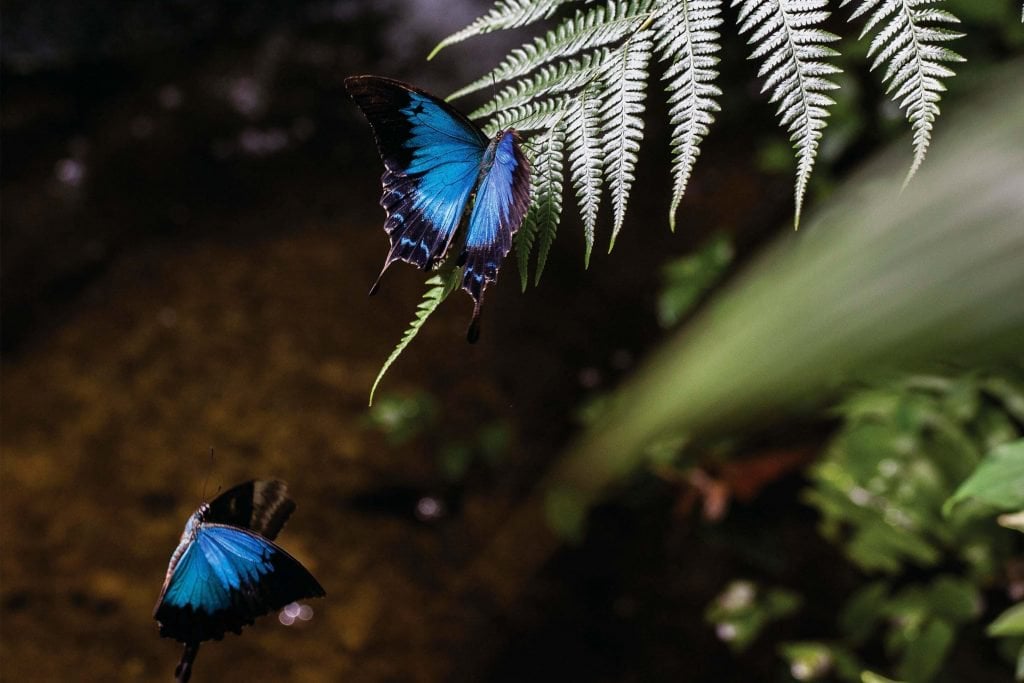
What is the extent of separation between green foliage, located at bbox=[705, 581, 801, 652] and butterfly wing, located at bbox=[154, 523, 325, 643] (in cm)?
121

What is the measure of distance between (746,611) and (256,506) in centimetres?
125

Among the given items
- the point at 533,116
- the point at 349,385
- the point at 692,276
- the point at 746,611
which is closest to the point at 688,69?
the point at 533,116

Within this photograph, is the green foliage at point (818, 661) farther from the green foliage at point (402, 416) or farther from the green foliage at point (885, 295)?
the green foliage at point (885, 295)

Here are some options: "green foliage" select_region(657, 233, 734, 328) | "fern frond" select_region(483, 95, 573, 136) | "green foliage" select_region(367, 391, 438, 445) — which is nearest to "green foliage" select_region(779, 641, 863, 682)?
"green foliage" select_region(657, 233, 734, 328)

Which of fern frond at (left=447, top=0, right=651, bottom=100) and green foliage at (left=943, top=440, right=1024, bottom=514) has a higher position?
fern frond at (left=447, top=0, right=651, bottom=100)

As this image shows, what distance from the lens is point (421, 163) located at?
65cm

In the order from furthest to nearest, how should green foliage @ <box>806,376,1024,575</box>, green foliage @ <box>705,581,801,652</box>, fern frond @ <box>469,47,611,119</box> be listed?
1. green foliage @ <box>705,581,801,652</box>
2. green foliage @ <box>806,376,1024,575</box>
3. fern frond @ <box>469,47,611,119</box>

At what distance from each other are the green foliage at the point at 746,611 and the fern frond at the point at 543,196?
1.23 metres

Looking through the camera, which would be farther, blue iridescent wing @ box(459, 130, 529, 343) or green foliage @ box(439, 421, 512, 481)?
green foliage @ box(439, 421, 512, 481)

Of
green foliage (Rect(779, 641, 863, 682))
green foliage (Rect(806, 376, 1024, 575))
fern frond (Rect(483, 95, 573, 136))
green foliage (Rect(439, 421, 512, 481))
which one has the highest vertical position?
fern frond (Rect(483, 95, 573, 136))

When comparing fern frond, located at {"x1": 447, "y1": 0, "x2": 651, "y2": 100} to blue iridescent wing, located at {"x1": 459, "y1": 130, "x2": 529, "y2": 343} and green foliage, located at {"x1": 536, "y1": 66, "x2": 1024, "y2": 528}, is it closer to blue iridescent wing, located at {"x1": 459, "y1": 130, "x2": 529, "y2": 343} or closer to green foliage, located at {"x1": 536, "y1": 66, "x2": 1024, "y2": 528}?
blue iridescent wing, located at {"x1": 459, "y1": 130, "x2": 529, "y2": 343}

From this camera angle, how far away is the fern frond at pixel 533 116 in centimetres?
65

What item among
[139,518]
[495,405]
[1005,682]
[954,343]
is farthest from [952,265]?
[139,518]

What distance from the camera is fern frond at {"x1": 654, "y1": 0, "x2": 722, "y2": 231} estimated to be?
23.2 inches
